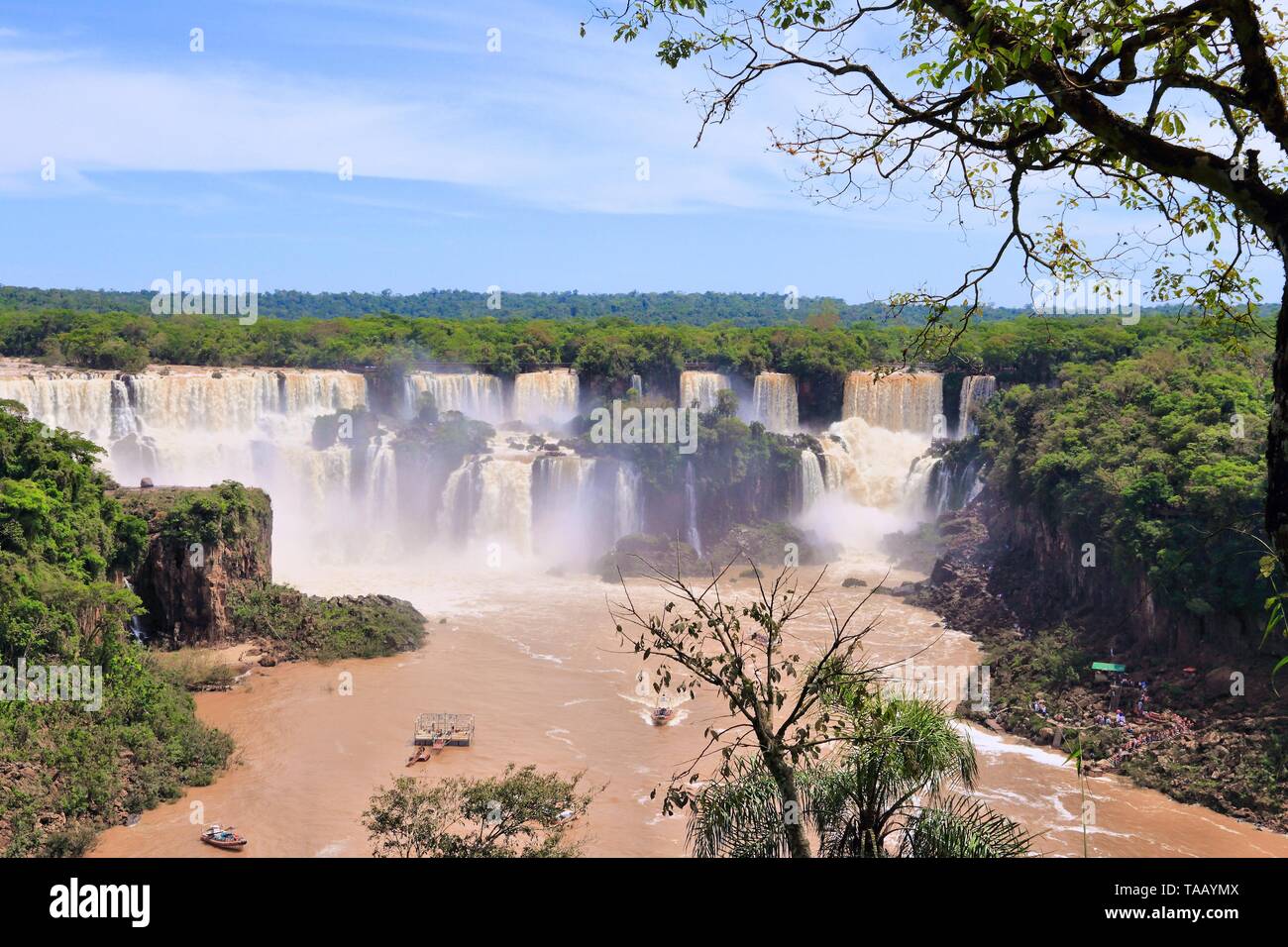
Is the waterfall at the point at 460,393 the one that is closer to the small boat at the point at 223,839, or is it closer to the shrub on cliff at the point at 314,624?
the shrub on cliff at the point at 314,624

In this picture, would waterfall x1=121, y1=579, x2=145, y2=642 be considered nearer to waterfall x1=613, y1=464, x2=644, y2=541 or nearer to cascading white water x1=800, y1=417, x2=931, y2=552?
waterfall x1=613, y1=464, x2=644, y2=541

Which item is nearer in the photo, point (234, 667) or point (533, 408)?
point (234, 667)

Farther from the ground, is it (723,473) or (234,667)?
(723,473)

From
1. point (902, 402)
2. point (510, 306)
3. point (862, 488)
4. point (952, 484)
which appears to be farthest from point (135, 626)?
point (510, 306)

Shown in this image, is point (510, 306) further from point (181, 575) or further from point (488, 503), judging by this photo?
point (181, 575)

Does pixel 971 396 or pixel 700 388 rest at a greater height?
pixel 700 388
